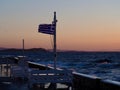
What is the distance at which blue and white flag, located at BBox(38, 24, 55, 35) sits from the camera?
→ 17384mm

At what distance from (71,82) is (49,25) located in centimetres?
258

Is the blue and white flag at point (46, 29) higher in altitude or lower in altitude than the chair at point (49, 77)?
higher

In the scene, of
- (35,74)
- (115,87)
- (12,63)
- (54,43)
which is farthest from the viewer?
(12,63)

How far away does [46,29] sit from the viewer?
1756 centimetres

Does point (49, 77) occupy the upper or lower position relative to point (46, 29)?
lower

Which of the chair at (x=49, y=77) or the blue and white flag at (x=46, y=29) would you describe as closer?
the chair at (x=49, y=77)

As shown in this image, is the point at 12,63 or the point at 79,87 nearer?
the point at 79,87

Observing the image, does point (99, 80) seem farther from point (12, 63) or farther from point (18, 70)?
point (12, 63)

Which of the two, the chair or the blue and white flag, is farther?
the blue and white flag

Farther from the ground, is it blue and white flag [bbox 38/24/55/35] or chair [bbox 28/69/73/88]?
blue and white flag [bbox 38/24/55/35]

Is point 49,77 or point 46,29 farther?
point 46,29

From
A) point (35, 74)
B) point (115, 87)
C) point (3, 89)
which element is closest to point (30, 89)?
point (35, 74)

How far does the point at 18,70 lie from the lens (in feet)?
65.5

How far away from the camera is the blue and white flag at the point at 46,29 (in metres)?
17.4
